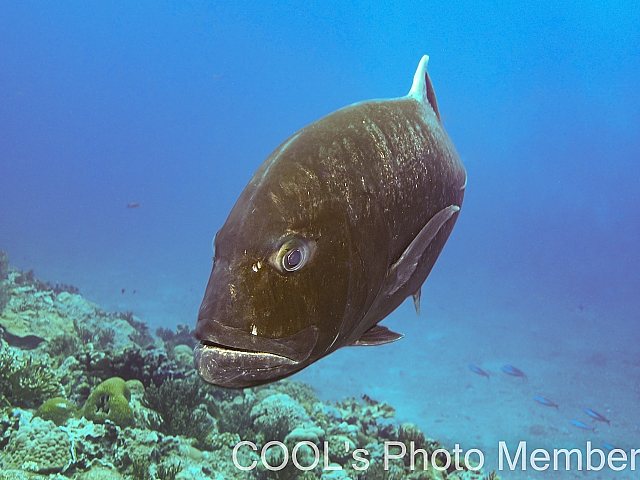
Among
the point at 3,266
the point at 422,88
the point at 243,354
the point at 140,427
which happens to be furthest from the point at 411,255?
the point at 3,266

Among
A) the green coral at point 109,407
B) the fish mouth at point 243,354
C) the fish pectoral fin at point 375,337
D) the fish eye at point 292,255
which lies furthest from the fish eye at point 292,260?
the green coral at point 109,407

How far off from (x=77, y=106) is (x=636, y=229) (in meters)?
221

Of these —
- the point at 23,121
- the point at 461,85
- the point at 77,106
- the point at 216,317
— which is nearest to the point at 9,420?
the point at 216,317

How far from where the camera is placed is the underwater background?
19750 mm

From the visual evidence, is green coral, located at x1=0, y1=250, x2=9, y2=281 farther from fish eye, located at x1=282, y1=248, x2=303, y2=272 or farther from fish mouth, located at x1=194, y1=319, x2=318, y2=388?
fish eye, located at x1=282, y1=248, x2=303, y2=272

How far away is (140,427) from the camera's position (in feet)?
15.6

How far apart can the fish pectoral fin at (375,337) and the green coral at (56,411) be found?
4.26 m

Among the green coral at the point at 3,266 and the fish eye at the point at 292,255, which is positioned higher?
the green coral at the point at 3,266

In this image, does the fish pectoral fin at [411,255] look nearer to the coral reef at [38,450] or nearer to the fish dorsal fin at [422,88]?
the fish dorsal fin at [422,88]

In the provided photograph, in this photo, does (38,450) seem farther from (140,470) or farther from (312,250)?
(312,250)

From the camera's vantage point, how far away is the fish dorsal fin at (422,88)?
2271 millimetres

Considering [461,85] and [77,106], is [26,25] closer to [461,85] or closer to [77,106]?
[77,106]

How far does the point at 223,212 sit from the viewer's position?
135 metres

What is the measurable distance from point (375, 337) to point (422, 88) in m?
1.51
